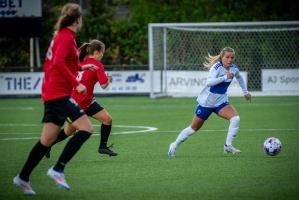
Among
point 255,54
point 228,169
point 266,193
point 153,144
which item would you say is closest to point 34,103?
point 255,54

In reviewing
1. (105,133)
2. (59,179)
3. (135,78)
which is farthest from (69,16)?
(135,78)

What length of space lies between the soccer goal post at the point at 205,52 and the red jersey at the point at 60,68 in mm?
20223

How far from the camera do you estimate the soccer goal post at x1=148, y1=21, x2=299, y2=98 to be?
29.7 metres

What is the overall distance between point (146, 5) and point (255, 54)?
68.8ft

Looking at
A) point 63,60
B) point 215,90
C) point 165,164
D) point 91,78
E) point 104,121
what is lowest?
point 165,164

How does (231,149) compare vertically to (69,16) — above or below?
below

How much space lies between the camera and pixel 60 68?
8555 millimetres

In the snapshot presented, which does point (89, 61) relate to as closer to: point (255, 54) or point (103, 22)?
point (255, 54)

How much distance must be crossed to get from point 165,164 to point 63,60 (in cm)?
318

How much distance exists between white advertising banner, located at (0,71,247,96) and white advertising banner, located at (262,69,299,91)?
2.70 feet

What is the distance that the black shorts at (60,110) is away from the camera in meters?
8.67

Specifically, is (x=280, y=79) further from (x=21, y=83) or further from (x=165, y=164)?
(x=165, y=164)

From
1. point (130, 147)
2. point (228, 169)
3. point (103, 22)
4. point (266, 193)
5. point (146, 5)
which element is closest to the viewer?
point (266, 193)

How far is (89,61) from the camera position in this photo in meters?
12.4
